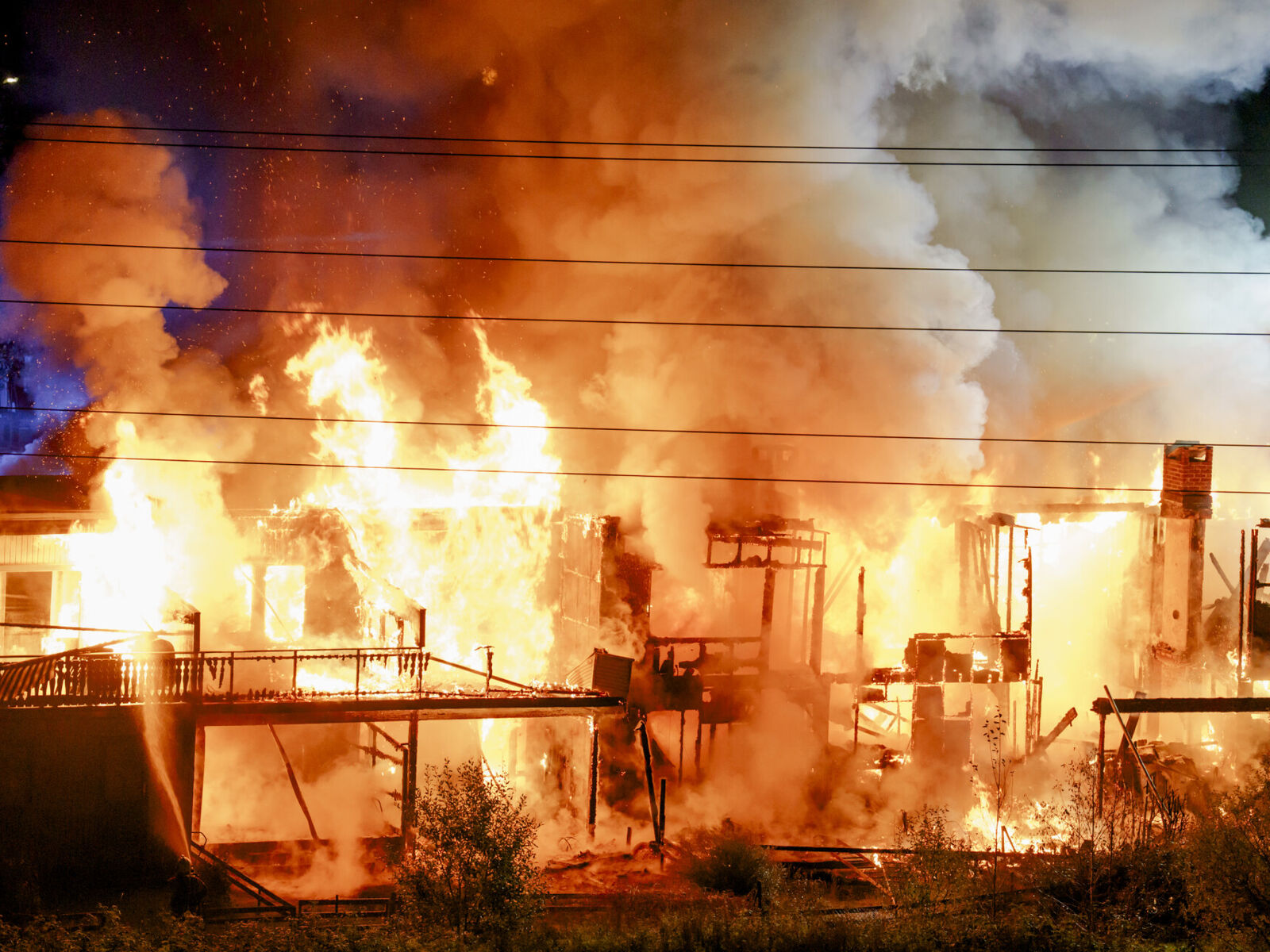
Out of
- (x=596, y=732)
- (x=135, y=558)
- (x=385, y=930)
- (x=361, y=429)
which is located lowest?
(x=385, y=930)

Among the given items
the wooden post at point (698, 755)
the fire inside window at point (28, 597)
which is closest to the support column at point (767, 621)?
the wooden post at point (698, 755)

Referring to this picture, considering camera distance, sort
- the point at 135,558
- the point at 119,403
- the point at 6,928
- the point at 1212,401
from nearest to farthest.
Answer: the point at 6,928, the point at 135,558, the point at 119,403, the point at 1212,401

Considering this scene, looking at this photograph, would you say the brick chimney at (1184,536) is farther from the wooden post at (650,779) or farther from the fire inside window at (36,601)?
the fire inside window at (36,601)

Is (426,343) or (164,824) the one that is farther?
(426,343)

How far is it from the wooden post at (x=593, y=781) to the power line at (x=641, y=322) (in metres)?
10.9

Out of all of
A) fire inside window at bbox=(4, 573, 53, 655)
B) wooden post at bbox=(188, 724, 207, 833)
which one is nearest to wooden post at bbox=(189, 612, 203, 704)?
wooden post at bbox=(188, 724, 207, 833)

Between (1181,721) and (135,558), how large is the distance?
29.2 meters

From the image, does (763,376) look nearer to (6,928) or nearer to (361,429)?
(361,429)

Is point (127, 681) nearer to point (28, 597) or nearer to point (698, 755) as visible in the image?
point (28, 597)

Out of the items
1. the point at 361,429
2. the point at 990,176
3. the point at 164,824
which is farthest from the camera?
the point at 990,176

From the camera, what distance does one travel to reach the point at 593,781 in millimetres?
17500

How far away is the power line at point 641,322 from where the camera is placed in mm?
24422

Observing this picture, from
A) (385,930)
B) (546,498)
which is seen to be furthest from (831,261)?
(385,930)

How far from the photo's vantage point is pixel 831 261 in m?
25.6
